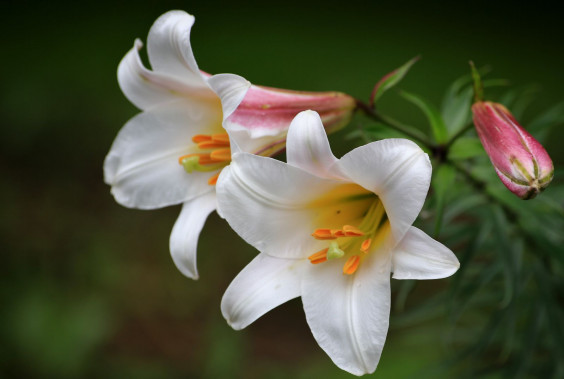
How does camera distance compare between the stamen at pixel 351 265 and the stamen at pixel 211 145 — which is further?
the stamen at pixel 211 145

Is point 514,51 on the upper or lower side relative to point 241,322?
lower

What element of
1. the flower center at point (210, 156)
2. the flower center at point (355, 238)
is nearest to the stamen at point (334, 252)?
the flower center at point (355, 238)

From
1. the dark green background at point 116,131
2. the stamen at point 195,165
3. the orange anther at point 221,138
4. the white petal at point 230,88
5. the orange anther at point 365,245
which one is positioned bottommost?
the dark green background at point 116,131

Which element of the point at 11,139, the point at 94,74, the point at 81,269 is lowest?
the point at 81,269

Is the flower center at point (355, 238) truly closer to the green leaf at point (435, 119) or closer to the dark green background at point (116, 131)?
the green leaf at point (435, 119)

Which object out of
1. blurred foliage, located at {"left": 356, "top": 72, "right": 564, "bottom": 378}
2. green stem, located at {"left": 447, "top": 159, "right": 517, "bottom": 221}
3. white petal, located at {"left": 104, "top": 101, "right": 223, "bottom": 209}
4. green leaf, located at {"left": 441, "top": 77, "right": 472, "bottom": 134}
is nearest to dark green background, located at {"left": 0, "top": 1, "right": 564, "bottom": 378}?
blurred foliage, located at {"left": 356, "top": 72, "right": 564, "bottom": 378}

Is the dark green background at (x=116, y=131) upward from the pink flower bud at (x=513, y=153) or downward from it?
downward

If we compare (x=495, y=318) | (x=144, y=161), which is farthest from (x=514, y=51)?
(x=144, y=161)

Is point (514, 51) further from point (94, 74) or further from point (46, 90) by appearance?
point (46, 90)
